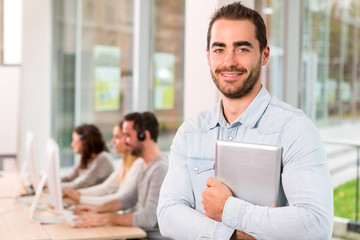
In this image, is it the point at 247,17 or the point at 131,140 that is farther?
the point at 131,140

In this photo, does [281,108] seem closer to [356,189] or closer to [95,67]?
[356,189]

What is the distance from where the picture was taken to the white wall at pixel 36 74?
630cm

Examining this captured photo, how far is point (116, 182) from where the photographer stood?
156 inches

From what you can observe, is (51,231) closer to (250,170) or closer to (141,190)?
(141,190)

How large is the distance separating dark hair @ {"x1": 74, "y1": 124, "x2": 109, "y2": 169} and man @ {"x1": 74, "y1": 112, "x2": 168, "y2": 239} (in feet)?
2.62

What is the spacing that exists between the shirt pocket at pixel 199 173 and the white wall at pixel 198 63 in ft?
3.04

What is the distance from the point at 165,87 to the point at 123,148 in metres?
1.16

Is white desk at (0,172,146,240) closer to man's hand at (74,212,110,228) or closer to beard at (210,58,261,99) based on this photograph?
man's hand at (74,212,110,228)

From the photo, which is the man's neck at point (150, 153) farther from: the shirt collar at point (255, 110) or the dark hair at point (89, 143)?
the shirt collar at point (255, 110)

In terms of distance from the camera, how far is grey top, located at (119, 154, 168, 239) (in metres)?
3.03

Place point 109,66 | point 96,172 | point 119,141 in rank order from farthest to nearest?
1. point 109,66
2. point 96,172
3. point 119,141

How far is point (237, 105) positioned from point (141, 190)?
162 centimetres

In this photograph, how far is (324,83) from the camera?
342 centimetres

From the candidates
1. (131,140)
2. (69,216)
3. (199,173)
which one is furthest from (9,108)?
(199,173)
